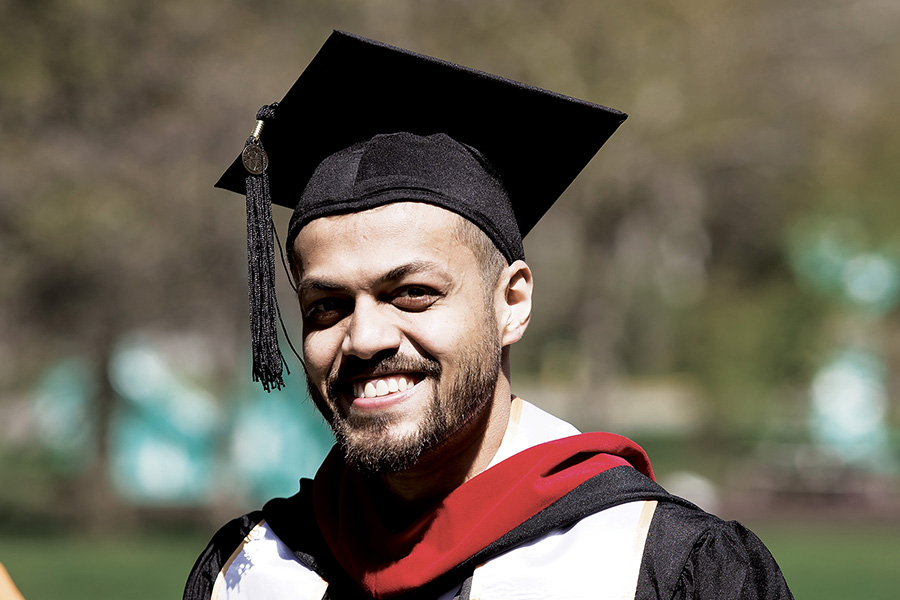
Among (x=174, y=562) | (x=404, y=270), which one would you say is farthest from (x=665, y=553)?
(x=174, y=562)

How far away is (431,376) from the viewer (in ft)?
8.06

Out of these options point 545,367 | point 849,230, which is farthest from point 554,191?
point 545,367

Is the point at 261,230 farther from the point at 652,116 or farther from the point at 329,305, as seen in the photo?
the point at 652,116

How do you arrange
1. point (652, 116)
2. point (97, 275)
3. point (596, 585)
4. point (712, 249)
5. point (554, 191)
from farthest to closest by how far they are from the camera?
1. point (712, 249)
2. point (652, 116)
3. point (97, 275)
4. point (554, 191)
5. point (596, 585)

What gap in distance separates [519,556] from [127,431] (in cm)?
1643

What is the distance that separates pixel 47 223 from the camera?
13609mm

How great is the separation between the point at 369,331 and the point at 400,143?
0.50 m

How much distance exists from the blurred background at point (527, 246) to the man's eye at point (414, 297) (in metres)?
9.06

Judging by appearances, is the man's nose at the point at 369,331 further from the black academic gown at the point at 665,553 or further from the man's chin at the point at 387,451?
the black academic gown at the point at 665,553

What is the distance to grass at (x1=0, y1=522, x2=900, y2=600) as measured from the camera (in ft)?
37.7

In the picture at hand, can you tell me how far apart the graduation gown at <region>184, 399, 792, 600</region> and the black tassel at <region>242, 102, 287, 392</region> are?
464 millimetres

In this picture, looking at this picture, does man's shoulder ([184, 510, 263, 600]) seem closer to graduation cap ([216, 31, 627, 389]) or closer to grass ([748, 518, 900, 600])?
graduation cap ([216, 31, 627, 389])

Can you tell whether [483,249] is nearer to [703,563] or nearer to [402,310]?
[402,310]

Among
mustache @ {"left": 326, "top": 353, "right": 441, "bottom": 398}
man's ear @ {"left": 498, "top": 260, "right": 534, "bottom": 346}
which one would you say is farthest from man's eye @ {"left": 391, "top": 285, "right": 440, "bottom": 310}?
man's ear @ {"left": 498, "top": 260, "right": 534, "bottom": 346}
